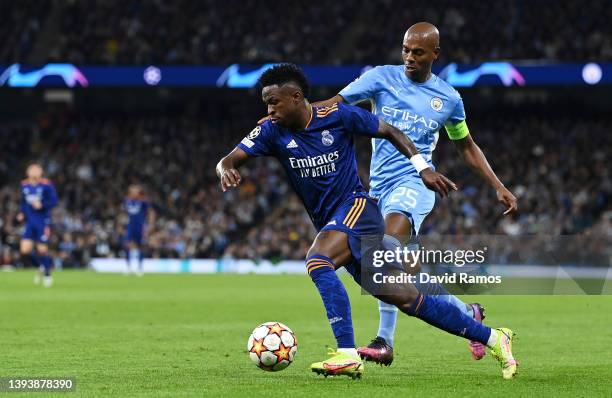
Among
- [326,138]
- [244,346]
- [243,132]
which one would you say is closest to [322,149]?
[326,138]

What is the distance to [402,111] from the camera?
853 centimetres

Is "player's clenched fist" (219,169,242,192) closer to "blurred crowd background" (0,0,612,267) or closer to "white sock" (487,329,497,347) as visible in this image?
"white sock" (487,329,497,347)

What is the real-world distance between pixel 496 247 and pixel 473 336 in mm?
19246

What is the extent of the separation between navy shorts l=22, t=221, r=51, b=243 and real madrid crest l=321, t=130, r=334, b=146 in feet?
49.8

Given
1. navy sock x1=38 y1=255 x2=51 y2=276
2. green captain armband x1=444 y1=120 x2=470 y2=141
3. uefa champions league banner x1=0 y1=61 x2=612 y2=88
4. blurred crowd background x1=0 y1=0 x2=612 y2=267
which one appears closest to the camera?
green captain armband x1=444 y1=120 x2=470 y2=141

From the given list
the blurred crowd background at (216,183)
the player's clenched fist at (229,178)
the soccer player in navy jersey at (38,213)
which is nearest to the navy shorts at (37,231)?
the soccer player in navy jersey at (38,213)

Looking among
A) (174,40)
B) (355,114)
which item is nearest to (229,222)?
(174,40)

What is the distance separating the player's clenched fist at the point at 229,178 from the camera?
6.91m

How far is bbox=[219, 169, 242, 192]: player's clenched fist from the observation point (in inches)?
272

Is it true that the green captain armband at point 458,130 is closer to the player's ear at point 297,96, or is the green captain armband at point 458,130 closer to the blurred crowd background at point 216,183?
the player's ear at point 297,96

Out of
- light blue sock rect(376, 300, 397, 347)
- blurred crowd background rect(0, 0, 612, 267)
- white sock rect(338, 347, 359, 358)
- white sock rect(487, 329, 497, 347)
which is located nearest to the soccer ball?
white sock rect(338, 347, 359, 358)

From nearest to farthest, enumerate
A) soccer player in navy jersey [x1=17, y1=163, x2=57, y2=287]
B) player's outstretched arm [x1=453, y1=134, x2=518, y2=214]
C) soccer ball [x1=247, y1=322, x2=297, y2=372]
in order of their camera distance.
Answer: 1. soccer ball [x1=247, y1=322, x2=297, y2=372]
2. player's outstretched arm [x1=453, y1=134, x2=518, y2=214]
3. soccer player in navy jersey [x1=17, y1=163, x2=57, y2=287]

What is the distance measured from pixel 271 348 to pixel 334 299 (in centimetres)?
56

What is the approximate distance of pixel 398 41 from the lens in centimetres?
3291
